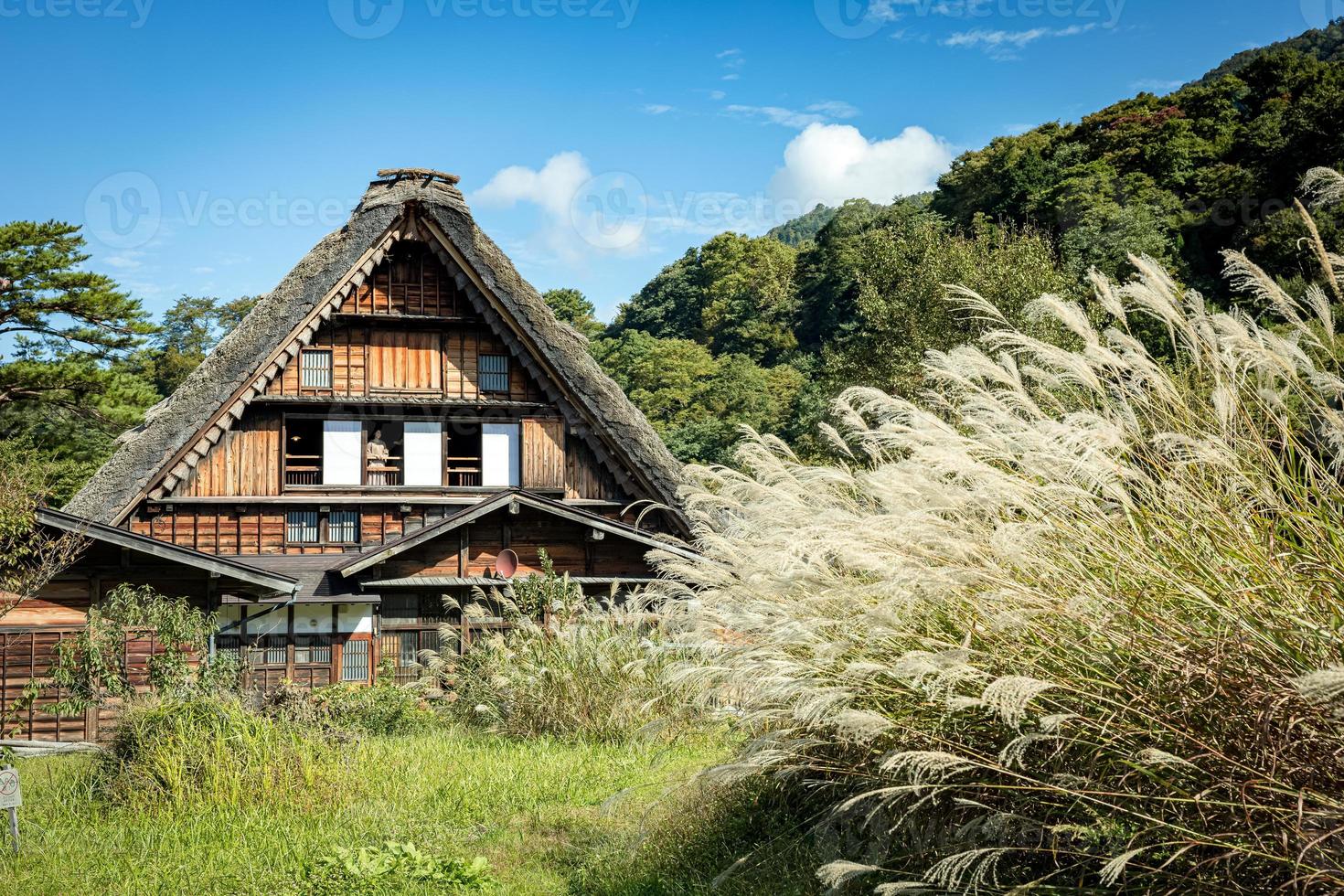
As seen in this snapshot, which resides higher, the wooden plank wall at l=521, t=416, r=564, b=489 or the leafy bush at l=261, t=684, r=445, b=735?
the wooden plank wall at l=521, t=416, r=564, b=489

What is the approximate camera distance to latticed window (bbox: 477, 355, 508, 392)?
1656 centimetres

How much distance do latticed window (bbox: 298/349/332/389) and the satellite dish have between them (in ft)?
12.4

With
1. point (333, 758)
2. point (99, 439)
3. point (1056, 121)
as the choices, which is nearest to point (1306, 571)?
point (333, 758)

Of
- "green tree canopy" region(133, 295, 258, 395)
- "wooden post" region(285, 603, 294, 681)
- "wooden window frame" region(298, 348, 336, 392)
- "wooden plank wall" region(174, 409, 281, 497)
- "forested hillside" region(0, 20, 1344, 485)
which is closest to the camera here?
"wooden post" region(285, 603, 294, 681)

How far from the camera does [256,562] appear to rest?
48.8 ft

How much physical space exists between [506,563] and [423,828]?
9309 mm

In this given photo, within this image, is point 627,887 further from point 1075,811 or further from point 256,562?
point 256,562

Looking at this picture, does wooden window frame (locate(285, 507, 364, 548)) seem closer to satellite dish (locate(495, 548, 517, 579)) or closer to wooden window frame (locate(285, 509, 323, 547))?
wooden window frame (locate(285, 509, 323, 547))

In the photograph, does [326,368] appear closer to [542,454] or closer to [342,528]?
[342,528]

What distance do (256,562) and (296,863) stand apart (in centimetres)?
1027

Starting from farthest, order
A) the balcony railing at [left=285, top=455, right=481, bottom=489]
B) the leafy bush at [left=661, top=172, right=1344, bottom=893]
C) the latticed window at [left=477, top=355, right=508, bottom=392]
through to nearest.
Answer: the latticed window at [left=477, top=355, right=508, bottom=392]
the balcony railing at [left=285, top=455, right=481, bottom=489]
the leafy bush at [left=661, top=172, right=1344, bottom=893]

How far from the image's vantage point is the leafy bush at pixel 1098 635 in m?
2.92

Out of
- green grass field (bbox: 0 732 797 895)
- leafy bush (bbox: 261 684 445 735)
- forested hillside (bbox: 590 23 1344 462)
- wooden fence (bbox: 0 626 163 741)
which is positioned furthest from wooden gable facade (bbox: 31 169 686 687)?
forested hillside (bbox: 590 23 1344 462)

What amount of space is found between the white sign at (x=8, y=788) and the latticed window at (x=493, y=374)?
1100 centimetres
